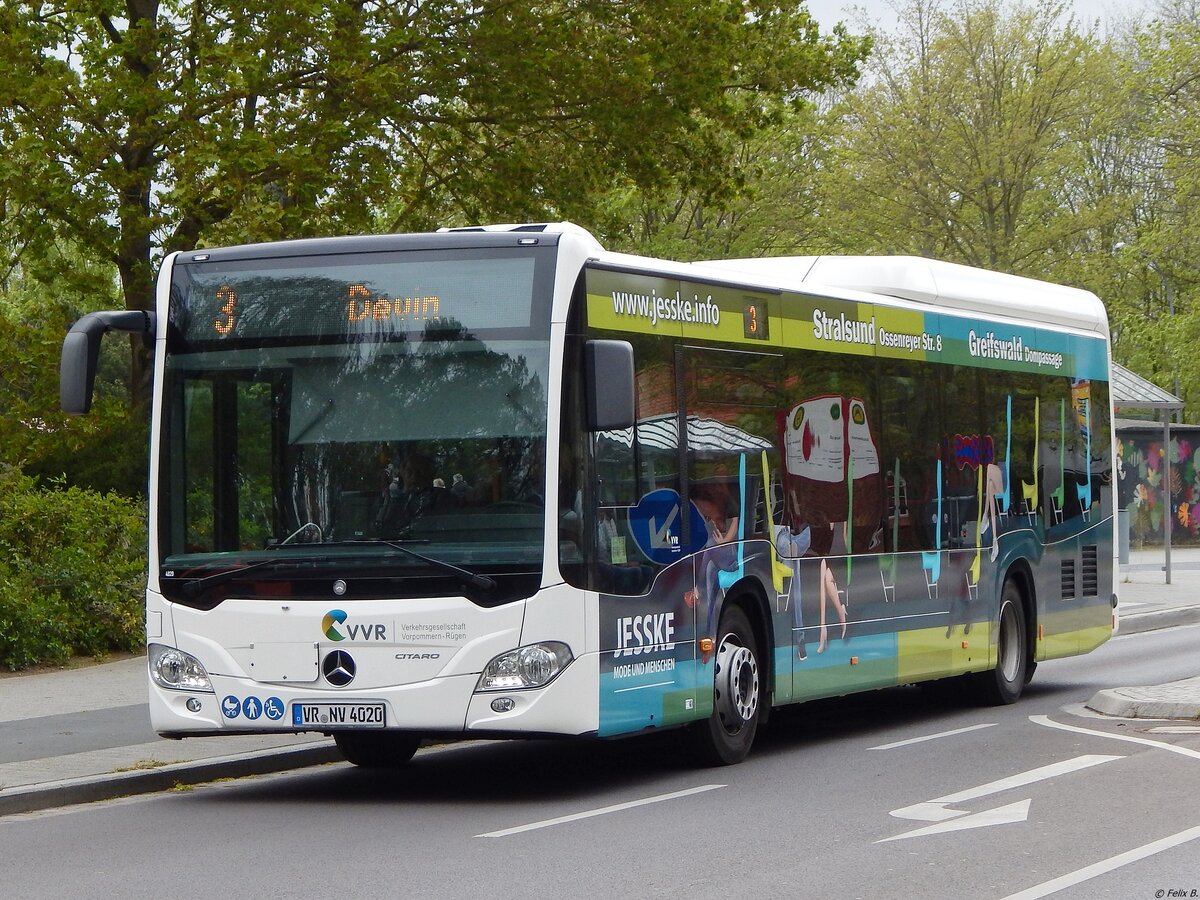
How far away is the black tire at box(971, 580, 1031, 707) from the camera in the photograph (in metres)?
15.6

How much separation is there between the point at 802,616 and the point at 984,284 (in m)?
4.58

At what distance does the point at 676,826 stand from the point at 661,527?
83.4 inches

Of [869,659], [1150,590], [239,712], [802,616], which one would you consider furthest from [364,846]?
[1150,590]

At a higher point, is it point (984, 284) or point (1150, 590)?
point (984, 284)

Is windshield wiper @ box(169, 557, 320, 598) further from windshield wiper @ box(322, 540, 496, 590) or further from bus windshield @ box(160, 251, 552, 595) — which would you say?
windshield wiper @ box(322, 540, 496, 590)

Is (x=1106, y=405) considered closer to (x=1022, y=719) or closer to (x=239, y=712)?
(x=1022, y=719)

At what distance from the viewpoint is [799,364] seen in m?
12.6

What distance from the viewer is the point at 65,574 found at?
→ 18.8 metres

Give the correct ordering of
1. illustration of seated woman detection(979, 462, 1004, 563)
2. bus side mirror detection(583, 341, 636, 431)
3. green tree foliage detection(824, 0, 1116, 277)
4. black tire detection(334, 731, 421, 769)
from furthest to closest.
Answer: green tree foliage detection(824, 0, 1116, 277), illustration of seated woman detection(979, 462, 1004, 563), black tire detection(334, 731, 421, 769), bus side mirror detection(583, 341, 636, 431)

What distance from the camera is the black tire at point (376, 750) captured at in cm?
1209

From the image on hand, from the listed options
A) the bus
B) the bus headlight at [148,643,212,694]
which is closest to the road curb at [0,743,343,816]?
the bus

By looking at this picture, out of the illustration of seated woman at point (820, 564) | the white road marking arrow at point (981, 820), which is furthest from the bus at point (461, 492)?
the white road marking arrow at point (981, 820)

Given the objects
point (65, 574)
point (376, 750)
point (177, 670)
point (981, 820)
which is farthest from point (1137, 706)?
point (65, 574)

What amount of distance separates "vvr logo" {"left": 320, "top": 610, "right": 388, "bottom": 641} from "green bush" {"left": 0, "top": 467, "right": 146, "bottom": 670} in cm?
838
